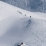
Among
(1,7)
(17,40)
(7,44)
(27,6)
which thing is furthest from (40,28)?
(27,6)

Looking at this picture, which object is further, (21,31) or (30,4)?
(30,4)

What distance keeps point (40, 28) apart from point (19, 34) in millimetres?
3520

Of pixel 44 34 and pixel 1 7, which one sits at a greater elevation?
pixel 1 7

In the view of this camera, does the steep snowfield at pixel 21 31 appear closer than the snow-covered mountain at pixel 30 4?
Yes

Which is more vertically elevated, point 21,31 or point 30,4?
point 30,4

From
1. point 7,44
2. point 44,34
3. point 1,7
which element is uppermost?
point 1,7

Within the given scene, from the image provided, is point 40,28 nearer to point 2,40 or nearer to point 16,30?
point 16,30

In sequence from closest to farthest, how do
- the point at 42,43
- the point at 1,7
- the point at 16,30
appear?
the point at 42,43
the point at 16,30
the point at 1,7

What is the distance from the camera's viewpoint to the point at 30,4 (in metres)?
42.3

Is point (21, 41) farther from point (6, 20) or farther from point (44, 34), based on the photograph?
point (6, 20)

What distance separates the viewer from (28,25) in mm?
20250

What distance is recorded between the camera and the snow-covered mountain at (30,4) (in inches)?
1594

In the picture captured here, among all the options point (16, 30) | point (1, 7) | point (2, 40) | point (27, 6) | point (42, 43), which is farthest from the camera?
point (27, 6)

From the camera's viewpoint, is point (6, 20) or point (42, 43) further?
point (6, 20)
